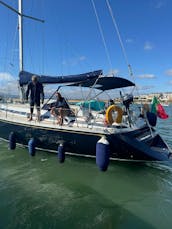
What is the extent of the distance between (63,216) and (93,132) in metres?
2.76

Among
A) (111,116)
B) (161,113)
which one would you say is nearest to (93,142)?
(111,116)

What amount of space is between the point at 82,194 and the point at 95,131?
6.27ft

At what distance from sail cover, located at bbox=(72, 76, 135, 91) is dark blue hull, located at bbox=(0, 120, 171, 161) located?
1.70 metres

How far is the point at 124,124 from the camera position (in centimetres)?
723

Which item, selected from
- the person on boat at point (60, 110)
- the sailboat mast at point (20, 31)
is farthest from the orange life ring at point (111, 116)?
the sailboat mast at point (20, 31)

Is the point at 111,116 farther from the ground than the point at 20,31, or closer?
closer

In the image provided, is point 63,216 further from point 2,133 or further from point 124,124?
point 2,133

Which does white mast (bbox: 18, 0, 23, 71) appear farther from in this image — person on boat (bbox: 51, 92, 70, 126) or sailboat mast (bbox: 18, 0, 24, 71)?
person on boat (bbox: 51, 92, 70, 126)

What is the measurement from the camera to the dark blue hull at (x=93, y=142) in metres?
6.54

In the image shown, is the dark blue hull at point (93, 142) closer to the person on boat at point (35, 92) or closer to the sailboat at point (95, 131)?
the sailboat at point (95, 131)

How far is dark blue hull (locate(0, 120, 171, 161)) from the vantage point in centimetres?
654

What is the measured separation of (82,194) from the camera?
532 centimetres

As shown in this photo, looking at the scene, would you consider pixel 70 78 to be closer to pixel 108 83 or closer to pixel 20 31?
pixel 108 83

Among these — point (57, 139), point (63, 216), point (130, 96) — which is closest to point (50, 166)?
point (57, 139)
